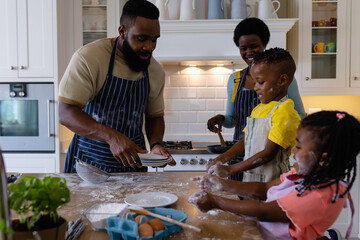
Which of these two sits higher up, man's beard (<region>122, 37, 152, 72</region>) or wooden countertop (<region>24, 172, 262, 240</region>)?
man's beard (<region>122, 37, 152, 72</region>)

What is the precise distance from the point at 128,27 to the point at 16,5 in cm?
187

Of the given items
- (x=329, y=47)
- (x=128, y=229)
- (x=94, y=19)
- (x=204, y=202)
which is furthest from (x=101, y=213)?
(x=329, y=47)

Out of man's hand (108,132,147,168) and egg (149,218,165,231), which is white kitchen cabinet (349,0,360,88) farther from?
egg (149,218,165,231)

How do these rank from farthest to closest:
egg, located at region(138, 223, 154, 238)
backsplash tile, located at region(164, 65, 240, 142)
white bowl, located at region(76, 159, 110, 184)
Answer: backsplash tile, located at region(164, 65, 240, 142)
white bowl, located at region(76, 159, 110, 184)
egg, located at region(138, 223, 154, 238)

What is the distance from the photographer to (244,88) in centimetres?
210

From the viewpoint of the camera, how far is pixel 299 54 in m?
3.20

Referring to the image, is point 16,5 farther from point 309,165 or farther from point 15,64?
point 309,165

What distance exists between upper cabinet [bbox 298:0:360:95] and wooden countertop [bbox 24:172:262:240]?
6.92 feet

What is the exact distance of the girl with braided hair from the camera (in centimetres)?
92

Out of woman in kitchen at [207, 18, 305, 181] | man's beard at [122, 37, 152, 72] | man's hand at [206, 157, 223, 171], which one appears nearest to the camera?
man's hand at [206, 157, 223, 171]

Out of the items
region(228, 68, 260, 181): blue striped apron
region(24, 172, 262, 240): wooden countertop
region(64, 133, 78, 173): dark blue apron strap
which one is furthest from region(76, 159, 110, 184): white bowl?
region(228, 68, 260, 181): blue striped apron

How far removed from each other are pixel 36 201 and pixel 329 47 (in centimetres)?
321

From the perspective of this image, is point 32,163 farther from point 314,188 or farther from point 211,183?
point 314,188

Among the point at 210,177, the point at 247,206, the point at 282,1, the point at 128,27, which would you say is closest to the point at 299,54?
the point at 282,1
